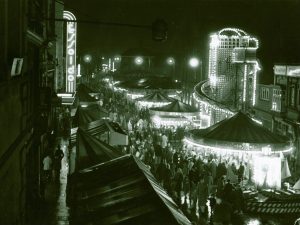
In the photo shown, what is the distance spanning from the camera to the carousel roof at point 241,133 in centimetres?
1692

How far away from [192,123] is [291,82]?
686 centimetres

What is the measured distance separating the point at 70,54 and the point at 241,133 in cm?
2099

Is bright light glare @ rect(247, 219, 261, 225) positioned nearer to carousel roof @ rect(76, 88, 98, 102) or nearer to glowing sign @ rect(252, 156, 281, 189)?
glowing sign @ rect(252, 156, 281, 189)

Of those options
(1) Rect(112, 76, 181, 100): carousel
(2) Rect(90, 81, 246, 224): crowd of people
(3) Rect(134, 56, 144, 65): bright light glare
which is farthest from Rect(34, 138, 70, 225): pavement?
(3) Rect(134, 56, 144, 65): bright light glare

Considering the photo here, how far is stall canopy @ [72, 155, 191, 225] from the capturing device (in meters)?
7.07

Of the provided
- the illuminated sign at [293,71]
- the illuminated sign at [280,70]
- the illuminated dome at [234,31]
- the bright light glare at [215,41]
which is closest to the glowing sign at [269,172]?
the illuminated dome at [234,31]

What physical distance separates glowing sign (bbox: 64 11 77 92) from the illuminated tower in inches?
489

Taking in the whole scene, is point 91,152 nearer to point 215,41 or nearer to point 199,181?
point 199,181

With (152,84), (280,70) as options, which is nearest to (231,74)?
(280,70)

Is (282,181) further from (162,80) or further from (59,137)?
(162,80)

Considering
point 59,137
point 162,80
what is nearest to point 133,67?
point 162,80

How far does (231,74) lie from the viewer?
2516 centimetres

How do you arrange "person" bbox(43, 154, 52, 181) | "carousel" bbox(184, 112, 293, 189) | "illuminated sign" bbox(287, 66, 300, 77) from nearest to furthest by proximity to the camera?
"carousel" bbox(184, 112, 293, 189) → "person" bbox(43, 154, 52, 181) → "illuminated sign" bbox(287, 66, 300, 77)

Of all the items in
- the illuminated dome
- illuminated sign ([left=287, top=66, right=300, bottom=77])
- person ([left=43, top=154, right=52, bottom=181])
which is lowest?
person ([left=43, top=154, right=52, bottom=181])
